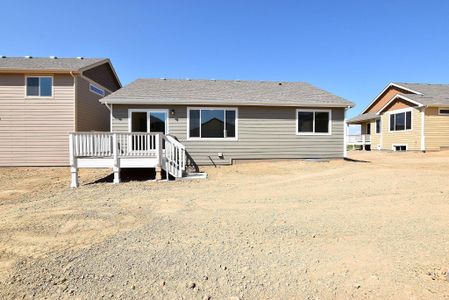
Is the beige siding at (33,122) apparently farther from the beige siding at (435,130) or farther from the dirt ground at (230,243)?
the beige siding at (435,130)

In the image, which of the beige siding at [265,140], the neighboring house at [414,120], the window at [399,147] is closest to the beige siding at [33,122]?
the beige siding at [265,140]

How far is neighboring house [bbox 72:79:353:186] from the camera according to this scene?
449 inches

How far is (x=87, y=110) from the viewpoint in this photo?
13.7m

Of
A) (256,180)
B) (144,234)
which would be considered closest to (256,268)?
(144,234)

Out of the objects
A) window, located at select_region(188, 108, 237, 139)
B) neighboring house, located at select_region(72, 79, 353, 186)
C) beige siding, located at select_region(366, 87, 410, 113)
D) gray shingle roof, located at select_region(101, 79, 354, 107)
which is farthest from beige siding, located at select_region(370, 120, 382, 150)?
window, located at select_region(188, 108, 237, 139)

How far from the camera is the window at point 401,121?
61.3 ft

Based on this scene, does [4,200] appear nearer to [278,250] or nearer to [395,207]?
[278,250]

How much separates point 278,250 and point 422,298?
59.0 inches

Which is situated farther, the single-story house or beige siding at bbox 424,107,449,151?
beige siding at bbox 424,107,449,151

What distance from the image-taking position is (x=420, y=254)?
3166mm

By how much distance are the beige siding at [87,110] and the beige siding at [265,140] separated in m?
4.89

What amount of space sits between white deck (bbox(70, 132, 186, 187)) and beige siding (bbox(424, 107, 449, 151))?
16958mm

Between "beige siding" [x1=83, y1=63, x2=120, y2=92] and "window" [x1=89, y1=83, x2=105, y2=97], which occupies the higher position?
"beige siding" [x1=83, y1=63, x2=120, y2=92]

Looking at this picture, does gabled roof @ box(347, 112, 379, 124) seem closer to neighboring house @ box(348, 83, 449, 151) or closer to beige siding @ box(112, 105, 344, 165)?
neighboring house @ box(348, 83, 449, 151)
